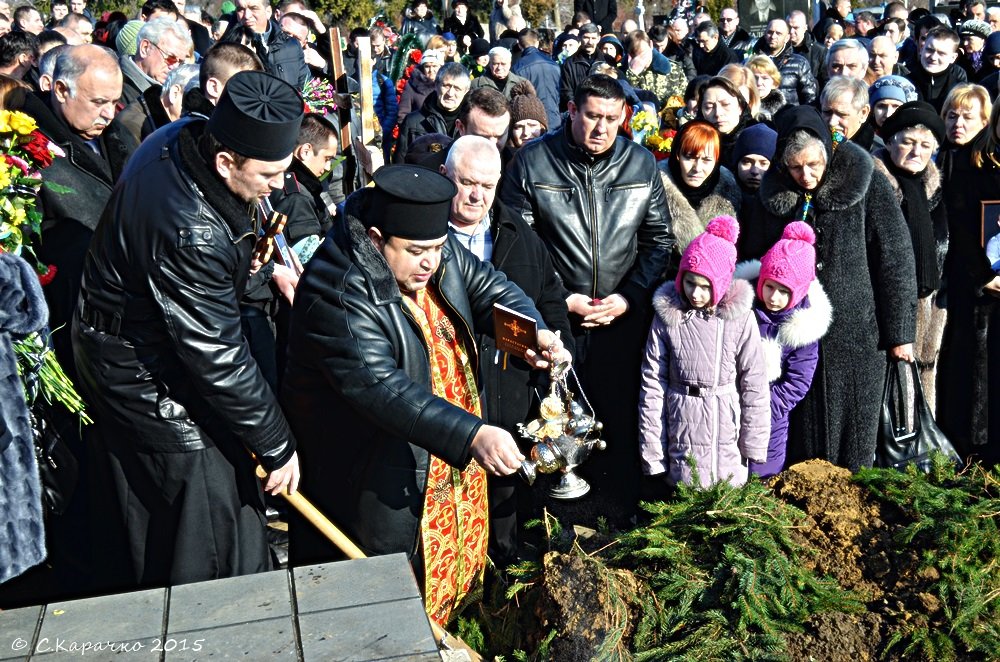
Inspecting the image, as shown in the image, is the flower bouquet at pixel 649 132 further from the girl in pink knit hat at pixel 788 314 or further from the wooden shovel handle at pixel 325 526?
the wooden shovel handle at pixel 325 526

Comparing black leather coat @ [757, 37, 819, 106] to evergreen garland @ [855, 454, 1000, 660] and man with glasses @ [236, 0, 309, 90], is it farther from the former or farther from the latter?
evergreen garland @ [855, 454, 1000, 660]

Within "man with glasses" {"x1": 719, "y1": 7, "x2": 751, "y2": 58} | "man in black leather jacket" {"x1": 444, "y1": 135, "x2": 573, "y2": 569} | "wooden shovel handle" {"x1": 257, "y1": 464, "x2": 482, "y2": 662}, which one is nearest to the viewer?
"wooden shovel handle" {"x1": 257, "y1": 464, "x2": 482, "y2": 662}

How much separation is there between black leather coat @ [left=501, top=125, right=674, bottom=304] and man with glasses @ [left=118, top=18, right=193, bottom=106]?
2.99m

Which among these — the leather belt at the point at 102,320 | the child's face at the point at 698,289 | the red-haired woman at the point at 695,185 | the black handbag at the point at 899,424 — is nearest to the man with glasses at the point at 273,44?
the red-haired woman at the point at 695,185

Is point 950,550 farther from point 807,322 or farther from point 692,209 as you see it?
point 692,209

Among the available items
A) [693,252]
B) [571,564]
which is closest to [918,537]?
[571,564]

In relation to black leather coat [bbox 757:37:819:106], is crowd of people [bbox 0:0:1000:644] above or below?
below

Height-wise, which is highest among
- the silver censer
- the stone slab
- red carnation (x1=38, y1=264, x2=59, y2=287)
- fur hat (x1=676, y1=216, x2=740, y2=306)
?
red carnation (x1=38, y1=264, x2=59, y2=287)

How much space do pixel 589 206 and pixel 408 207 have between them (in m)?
2.10

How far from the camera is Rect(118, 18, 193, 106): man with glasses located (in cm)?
735

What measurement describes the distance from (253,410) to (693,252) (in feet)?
7.16

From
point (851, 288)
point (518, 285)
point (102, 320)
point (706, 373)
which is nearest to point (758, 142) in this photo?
point (851, 288)

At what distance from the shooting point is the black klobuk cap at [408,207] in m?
3.68

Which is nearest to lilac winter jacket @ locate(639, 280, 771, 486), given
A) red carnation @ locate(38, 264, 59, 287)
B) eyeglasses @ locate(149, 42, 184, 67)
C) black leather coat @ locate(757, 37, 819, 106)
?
red carnation @ locate(38, 264, 59, 287)
